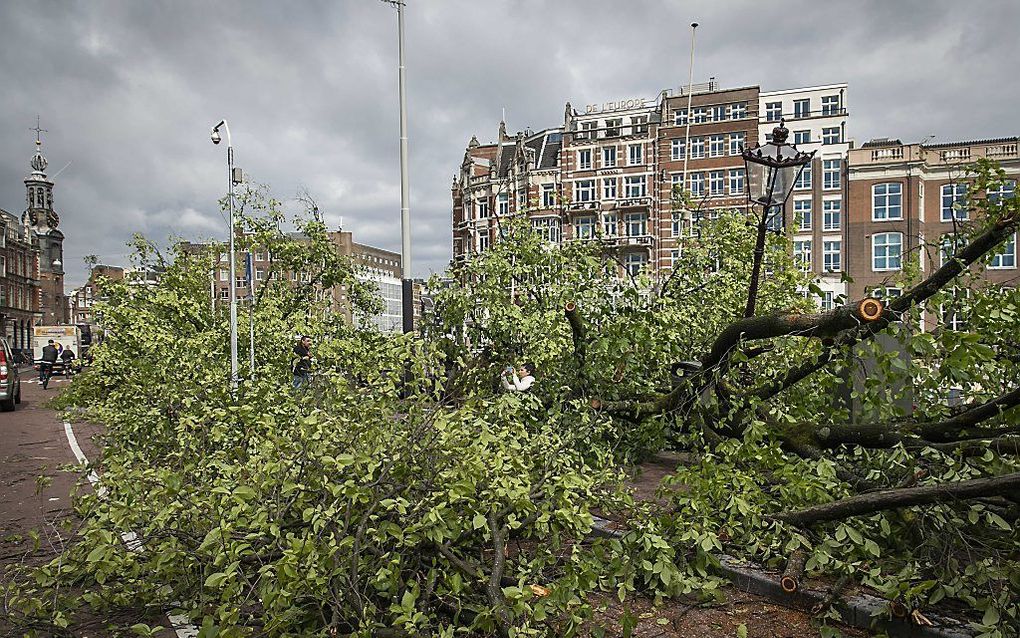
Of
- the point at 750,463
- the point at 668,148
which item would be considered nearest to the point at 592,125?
the point at 668,148

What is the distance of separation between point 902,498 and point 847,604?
27.5 inches

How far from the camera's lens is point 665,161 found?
1690 inches

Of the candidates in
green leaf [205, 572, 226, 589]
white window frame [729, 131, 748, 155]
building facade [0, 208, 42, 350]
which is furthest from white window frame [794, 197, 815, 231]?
building facade [0, 208, 42, 350]

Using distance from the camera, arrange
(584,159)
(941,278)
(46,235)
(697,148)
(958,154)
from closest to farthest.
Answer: (941,278) → (958,154) → (697,148) → (584,159) → (46,235)

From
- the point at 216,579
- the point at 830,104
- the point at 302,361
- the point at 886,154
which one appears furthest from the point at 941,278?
the point at 830,104

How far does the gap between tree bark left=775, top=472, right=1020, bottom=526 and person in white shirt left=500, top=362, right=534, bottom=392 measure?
8.65 ft

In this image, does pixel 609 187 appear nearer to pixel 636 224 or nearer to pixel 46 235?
pixel 636 224

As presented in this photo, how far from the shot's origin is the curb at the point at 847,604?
→ 11.6 feet

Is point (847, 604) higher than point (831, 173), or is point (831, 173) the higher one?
point (831, 173)

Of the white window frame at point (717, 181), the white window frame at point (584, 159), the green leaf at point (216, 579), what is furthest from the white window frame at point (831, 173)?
the green leaf at point (216, 579)

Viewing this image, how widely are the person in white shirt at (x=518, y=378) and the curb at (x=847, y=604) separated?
8.05 feet

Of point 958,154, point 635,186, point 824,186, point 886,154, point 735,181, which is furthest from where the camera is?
point 635,186

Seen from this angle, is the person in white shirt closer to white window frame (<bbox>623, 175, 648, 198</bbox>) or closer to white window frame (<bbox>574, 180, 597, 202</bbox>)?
white window frame (<bbox>623, 175, 648, 198</bbox>)

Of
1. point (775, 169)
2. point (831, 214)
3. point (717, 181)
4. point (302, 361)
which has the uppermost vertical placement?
point (717, 181)
